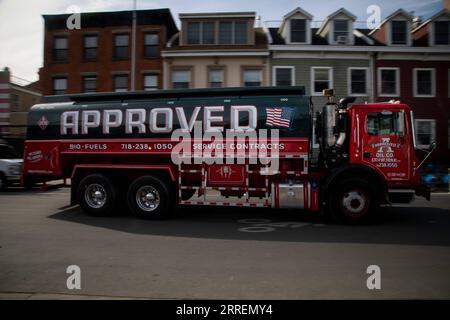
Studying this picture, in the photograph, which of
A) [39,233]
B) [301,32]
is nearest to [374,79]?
[301,32]

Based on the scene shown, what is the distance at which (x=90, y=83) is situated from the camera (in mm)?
23922

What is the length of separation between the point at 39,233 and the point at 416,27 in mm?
26450

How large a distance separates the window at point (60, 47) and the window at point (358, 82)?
A: 19317mm

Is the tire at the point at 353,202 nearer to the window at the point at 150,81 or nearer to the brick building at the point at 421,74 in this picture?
the brick building at the point at 421,74

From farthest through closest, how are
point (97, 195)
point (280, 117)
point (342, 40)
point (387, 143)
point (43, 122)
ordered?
point (342, 40) → point (43, 122) → point (97, 195) → point (280, 117) → point (387, 143)

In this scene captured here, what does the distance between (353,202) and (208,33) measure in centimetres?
1751

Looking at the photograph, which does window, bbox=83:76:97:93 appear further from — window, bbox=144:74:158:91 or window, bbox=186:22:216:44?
window, bbox=186:22:216:44

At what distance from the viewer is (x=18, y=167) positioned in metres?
14.8

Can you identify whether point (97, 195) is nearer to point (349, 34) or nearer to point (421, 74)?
point (349, 34)

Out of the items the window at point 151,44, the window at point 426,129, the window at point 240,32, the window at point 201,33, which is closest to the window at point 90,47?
the window at point 151,44

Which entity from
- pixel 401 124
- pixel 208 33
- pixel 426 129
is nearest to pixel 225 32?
pixel 208 33

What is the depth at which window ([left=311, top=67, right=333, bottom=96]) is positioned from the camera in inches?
858

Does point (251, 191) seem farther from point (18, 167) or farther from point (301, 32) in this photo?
point (301, 32)

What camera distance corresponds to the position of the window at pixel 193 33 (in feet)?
74.4
